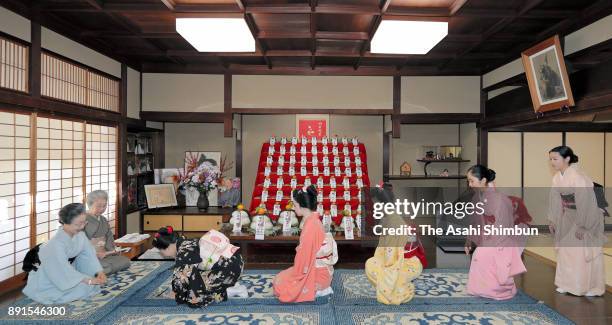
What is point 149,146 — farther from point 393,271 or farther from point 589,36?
point 589,36

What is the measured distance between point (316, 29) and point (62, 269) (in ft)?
13.8

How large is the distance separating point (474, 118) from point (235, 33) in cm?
504

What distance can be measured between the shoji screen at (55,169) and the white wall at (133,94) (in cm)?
144

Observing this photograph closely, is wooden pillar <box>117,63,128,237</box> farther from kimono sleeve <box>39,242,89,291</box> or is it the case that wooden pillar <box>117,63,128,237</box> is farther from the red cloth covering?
kimono sleeve <box>39,242,89,291</box>

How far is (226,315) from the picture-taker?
370cm

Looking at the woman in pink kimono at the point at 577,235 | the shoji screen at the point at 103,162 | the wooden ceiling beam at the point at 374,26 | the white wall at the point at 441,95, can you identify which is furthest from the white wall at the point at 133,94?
the woman in pink kimono at the point at 577,235

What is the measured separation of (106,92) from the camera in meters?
6.40

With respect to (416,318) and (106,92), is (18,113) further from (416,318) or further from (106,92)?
(416,318)

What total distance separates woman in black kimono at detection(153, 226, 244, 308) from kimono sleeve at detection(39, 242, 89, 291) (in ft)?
2.90

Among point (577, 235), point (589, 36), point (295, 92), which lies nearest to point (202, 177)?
point (295, 92)

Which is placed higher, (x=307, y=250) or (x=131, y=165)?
(x=131, y=165)

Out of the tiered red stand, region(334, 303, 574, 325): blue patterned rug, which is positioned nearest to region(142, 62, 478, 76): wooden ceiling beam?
the tiered red stand

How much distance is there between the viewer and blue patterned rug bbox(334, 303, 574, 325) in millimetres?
3609

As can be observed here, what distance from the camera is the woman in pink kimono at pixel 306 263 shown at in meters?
3.98
